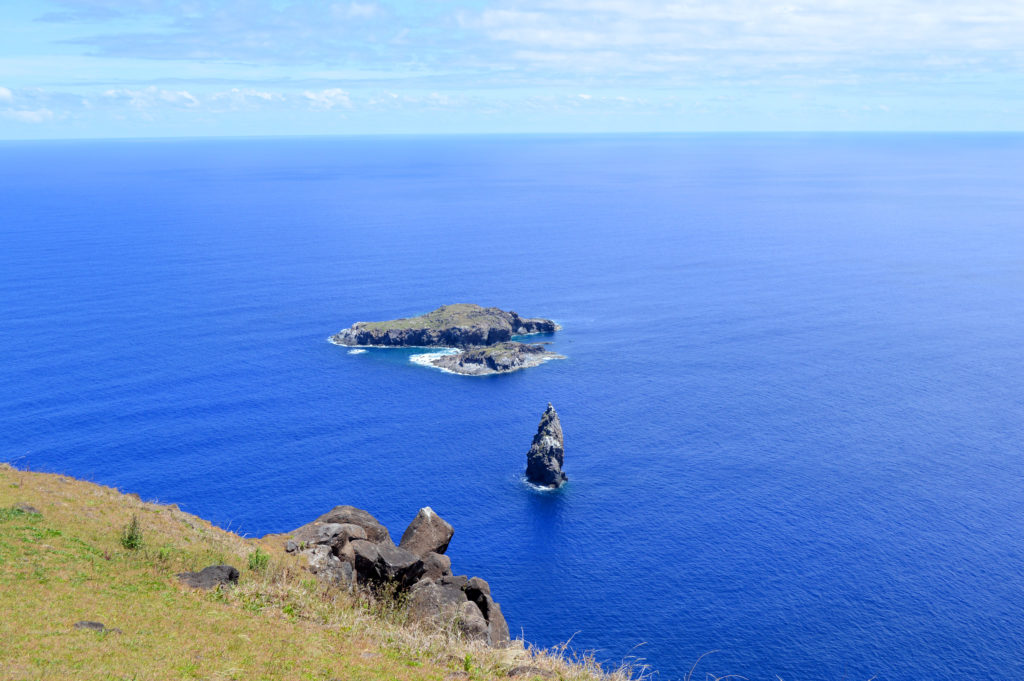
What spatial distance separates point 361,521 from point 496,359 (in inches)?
5142

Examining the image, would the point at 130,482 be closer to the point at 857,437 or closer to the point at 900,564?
the point at 900,564

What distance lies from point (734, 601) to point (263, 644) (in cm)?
7102

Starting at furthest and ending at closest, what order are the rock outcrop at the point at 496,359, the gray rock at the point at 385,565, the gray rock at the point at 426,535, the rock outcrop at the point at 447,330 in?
1. the rock outcrop at the point at 447,330
2. the rock outcrop at the point at 496,359
3. the gray rock at the point at 426,535
4. the gray rock at the point at 385,565

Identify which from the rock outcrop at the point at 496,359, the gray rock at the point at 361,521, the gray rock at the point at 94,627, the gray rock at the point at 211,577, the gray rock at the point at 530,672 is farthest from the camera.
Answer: the rock outcrop at the point at 496,359

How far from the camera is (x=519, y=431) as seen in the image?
466 feet

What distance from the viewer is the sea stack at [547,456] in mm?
120875

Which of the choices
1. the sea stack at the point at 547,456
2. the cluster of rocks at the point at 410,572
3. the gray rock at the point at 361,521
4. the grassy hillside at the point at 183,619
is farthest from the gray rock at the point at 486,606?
the sea stack at the point at 547,456

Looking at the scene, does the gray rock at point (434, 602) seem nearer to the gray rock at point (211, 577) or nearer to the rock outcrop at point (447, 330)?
the gray rock at point (211, 577)

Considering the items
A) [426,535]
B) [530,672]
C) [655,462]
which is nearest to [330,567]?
[426,535]

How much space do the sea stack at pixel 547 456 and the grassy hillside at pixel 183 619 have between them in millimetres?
81867

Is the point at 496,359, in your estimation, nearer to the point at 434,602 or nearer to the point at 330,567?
the point at 330,567

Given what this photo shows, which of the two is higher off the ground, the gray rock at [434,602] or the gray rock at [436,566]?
the gray rock at [434,602]

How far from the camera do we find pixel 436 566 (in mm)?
41812

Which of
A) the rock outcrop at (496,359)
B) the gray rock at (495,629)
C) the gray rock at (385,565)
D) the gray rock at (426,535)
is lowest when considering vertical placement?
the rock outcrop at (496,359)
